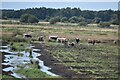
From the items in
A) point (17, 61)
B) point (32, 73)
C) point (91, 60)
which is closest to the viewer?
point (32, 73)

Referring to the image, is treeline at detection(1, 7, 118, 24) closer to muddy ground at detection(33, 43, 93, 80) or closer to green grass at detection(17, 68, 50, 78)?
muddy ground at detection(33, 43, 93, 80)

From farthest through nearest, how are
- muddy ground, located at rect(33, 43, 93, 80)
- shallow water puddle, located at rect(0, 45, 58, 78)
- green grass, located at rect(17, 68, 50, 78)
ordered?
shallow water puddle, located at rect(0, 45, 58, 78)
muddy ground, located at rect(33, 43, 93, 80)
green grass, located at rect(17, 68, 50, 78)

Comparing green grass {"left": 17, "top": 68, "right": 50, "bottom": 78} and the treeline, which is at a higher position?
the treeline

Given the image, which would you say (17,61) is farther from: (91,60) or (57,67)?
(91,60)

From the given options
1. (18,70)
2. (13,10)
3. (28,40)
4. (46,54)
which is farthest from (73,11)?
(18,70)

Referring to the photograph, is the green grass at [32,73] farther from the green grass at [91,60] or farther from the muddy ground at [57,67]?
the green grass at [91,60]

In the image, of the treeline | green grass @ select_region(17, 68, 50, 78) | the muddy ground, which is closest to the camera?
green grass @ select_region(17, 68, 50, 78)

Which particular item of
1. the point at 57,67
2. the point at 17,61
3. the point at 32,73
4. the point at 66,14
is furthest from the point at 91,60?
the point at 66,14

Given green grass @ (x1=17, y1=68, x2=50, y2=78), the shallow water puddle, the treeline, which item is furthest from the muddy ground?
the treeline

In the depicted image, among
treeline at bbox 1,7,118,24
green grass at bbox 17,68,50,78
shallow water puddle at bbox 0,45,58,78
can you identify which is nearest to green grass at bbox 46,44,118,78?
shallow water puddle at bbox 0,45,58,78

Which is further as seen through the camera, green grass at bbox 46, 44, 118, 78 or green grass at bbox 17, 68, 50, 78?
green grass at bbox 46, 44, 118, 78

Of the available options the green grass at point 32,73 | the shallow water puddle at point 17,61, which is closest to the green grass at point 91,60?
the shallow water puddle at point 17,61

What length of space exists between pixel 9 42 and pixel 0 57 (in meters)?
11.7

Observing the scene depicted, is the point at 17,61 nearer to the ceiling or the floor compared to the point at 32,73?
nearer to the ceiling
